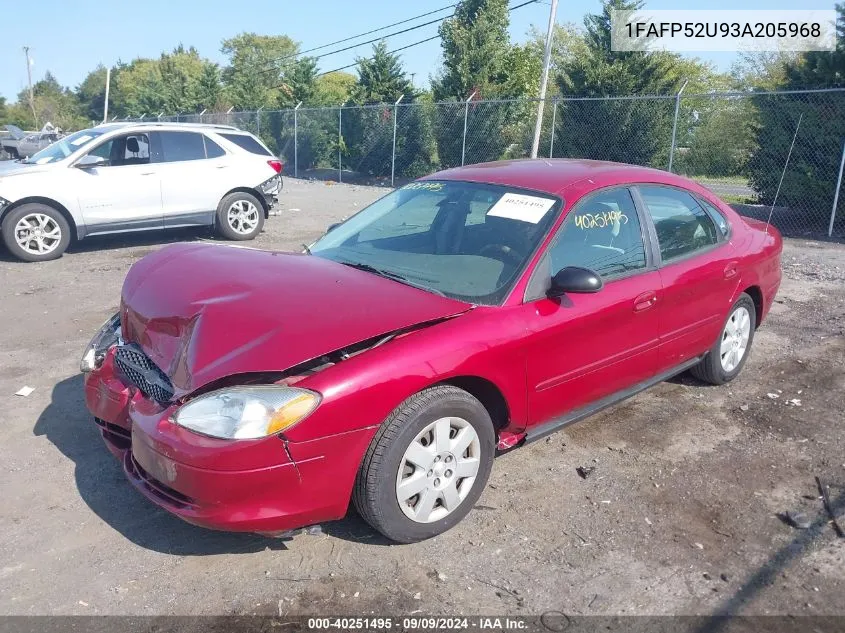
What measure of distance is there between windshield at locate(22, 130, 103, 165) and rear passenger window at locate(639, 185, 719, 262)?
7835 mm

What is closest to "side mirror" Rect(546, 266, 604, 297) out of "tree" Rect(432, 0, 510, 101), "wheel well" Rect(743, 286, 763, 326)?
"wheel well" Rect(743, 286, 763, 326)

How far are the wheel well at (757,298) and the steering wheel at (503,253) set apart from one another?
7.42ft

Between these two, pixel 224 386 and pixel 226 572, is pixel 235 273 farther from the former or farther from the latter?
pixel 226 572

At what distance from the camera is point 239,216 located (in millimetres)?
10453

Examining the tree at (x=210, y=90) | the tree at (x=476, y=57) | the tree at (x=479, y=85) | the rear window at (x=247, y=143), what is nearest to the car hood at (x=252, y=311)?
the rear window at (x=247, y=143)

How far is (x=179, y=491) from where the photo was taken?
107 inches

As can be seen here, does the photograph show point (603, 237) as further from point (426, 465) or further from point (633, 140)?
point (633, 140)

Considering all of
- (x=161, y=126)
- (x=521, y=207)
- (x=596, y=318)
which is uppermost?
(x=161, y=126)

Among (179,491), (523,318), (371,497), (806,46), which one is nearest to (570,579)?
(371,497)

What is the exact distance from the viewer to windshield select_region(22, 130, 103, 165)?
9.19m

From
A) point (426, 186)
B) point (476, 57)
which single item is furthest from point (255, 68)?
A: point (426, 186)

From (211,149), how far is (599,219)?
25.5 ft

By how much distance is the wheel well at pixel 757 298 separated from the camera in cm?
500

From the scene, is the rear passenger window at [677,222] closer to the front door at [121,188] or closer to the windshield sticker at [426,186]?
the windshield sticker at [426,186]
